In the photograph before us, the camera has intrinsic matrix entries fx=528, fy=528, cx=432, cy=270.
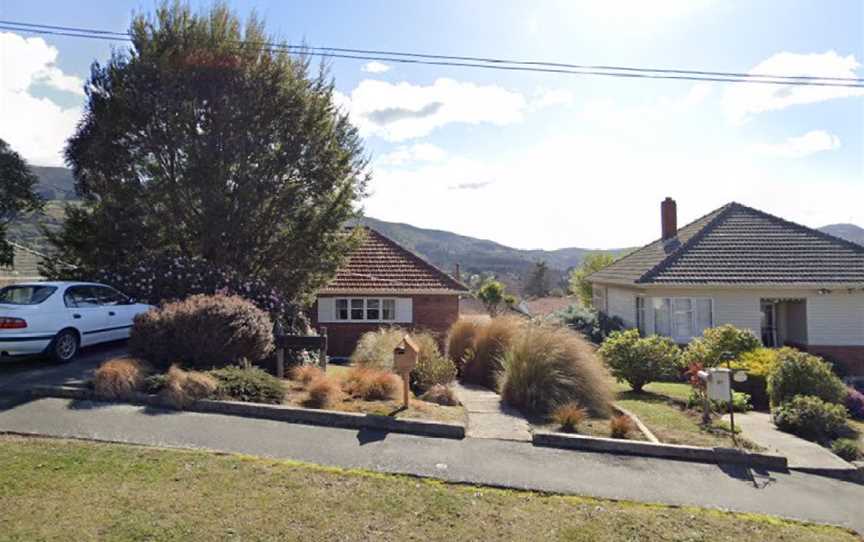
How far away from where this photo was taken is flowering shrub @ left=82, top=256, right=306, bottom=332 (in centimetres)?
1305

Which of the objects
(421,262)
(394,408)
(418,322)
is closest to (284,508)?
(394,408)

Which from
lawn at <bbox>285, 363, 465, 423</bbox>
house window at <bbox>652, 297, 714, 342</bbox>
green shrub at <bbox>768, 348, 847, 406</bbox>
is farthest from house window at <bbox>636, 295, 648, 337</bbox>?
lawn at <bbox>285, 363, 465, 423</bbox>

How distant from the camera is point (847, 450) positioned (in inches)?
297

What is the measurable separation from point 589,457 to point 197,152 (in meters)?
12.9

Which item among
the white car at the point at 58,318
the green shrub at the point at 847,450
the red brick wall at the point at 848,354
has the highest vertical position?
the white car at the point at 58,318

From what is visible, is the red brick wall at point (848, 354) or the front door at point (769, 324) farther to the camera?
the front door at point (769, 324)

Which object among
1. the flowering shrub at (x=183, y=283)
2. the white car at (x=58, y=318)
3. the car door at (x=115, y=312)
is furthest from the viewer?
the flowering shrub at (x=183, y=283)

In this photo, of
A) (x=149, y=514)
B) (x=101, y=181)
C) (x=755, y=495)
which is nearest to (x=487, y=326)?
(x=755, y=495)

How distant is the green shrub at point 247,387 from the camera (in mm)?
8039

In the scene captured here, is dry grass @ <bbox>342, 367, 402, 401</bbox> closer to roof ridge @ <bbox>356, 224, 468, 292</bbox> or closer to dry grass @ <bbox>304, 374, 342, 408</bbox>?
dry grass @ <bbox>304, 374, 342, 408</bbox>

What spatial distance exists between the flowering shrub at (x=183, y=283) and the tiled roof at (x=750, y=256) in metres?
14.1

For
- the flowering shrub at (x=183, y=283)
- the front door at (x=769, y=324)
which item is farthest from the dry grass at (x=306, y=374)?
the front door at (x=769, y=324)

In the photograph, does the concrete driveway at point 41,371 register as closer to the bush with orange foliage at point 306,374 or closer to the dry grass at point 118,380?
the dry grass at point 118,380

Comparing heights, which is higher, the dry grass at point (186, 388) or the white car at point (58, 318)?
the white car at point (58, 318)
